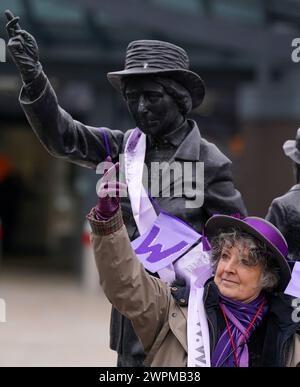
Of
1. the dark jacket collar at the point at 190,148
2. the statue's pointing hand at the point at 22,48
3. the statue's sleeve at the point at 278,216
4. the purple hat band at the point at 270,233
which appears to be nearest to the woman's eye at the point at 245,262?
the purple hat band at the point at 270,233

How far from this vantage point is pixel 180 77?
356cm

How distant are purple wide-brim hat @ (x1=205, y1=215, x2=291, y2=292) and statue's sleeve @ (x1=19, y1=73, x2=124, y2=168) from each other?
74 centimetres

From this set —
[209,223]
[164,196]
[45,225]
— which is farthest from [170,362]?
[45,225]

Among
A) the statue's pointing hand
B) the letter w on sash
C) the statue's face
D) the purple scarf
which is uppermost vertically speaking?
the statue's pointing hand

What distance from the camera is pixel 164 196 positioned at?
362cm

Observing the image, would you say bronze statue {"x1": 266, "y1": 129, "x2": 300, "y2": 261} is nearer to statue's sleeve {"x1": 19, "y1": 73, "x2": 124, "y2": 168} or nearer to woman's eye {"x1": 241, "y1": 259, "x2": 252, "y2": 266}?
woman's eye {"x1": 241, "y1": 259, "x2": 252, "y2": 266}

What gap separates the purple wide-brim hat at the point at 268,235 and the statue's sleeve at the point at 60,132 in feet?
2.41

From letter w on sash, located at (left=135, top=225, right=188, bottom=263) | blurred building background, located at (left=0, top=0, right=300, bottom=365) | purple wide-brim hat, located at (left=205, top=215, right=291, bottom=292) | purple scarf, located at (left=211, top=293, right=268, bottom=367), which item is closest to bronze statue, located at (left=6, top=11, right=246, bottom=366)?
letter w on sash, located at (left=135, top=225, right=188, bottom=263)

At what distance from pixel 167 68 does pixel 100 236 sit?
37.7 inches

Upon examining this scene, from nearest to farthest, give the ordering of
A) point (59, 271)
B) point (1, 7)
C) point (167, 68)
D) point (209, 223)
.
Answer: point (209, 223)
point (167, 68)
point (1, 7)
point (59, 271)

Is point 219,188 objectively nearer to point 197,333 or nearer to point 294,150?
point 294,150

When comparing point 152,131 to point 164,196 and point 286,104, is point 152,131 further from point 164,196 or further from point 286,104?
point 286,104

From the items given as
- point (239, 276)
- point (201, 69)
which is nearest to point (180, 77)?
point (239, 276)

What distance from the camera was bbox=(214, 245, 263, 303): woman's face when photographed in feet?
10.1
